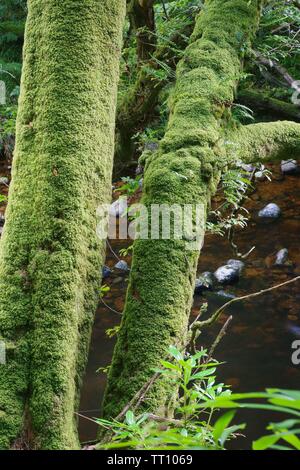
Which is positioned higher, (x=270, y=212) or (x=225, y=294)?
(x=270, y=212)

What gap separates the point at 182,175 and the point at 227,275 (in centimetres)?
391

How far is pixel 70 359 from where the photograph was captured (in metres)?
2.00

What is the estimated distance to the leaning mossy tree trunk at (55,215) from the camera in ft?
6.26

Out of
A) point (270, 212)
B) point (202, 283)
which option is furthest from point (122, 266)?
point (270, 212)

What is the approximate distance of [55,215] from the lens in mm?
2092

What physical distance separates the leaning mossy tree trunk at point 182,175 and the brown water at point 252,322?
1527mm

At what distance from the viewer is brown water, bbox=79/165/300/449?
4.68 meters

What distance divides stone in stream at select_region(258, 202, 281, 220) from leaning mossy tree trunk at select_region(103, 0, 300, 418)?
13.2 feet

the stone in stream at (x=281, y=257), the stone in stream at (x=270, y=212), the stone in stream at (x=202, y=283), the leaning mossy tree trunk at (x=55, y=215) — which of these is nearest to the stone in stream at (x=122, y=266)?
the stone in stream at (x=202, y=283)

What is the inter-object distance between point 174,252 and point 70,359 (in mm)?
687

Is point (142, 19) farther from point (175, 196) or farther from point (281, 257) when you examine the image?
point (281, 257)
